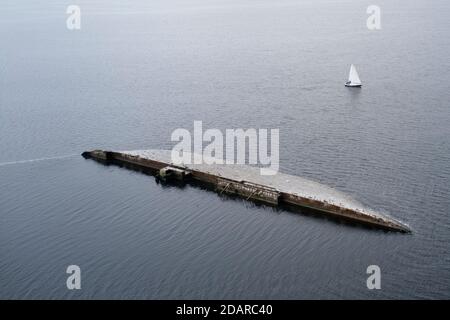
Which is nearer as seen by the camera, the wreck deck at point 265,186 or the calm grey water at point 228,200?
the calm grey water at point 228,200

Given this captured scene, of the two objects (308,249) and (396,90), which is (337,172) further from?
(396,90)

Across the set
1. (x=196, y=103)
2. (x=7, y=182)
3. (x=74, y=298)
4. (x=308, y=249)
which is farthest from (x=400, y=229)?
(x=196, y=103)

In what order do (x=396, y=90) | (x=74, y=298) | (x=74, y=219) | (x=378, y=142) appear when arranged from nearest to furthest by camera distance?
(x=74, y=298), (x=74, y=219), (x=378, y=142), (x=396, y=90)

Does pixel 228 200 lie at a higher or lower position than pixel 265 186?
lower

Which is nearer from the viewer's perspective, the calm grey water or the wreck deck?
the calm grey water

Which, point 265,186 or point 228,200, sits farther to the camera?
point 265,186

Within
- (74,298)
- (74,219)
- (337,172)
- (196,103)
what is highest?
(196,103)

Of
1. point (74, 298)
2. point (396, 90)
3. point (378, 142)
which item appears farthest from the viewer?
point (396, 90)

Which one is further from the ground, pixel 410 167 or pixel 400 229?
pixel 410 167
